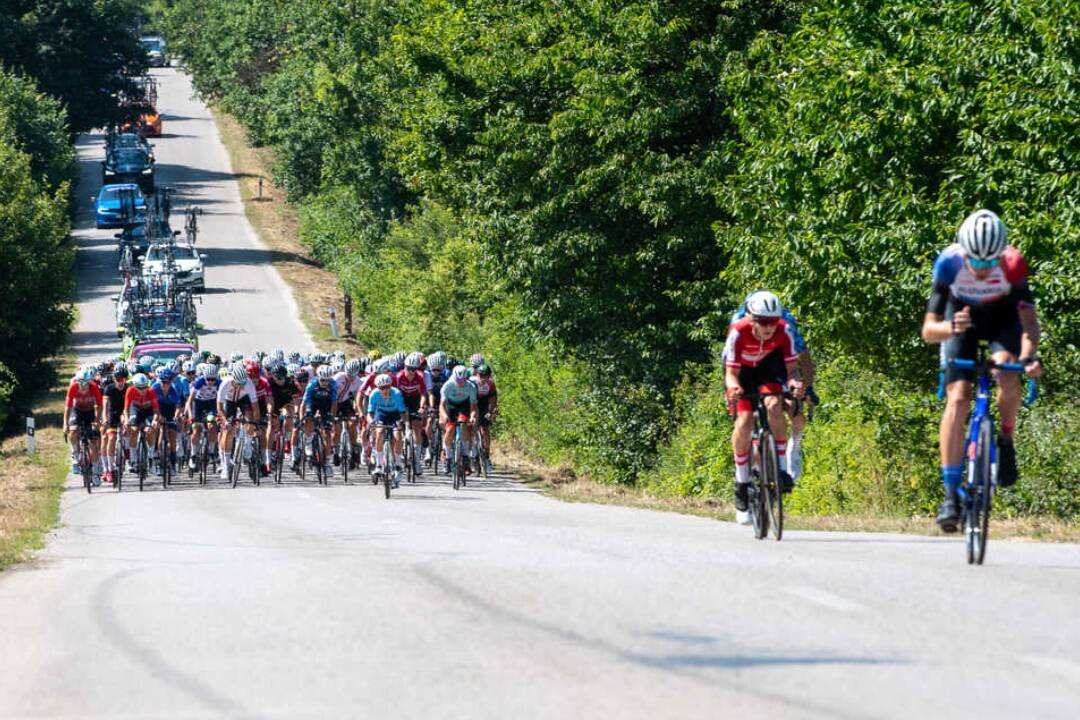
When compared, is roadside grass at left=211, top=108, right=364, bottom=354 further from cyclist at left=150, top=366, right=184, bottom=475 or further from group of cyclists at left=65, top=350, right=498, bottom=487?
cyclist at left=150, top=366, right=184, bottom=475

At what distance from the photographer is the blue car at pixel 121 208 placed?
78.2m

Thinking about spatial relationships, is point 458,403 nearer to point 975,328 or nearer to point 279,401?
point 279,401

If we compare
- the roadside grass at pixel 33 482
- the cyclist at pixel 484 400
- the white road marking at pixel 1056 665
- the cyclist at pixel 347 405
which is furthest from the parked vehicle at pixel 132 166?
the white road marking at pixel 1056 665

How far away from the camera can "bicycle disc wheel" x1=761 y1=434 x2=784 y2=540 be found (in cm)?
1238

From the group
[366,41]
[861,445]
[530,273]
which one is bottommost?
[861,445]

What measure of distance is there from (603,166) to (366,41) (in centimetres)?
3454

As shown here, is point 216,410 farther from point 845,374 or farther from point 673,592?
point 673,592

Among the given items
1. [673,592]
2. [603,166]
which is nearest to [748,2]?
[603,166]

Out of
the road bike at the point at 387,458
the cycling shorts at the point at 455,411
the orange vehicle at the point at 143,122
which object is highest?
the orange vehicle at the point at 143,122

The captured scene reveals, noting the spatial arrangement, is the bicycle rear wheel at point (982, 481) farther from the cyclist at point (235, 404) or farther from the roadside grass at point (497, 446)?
the cyclist at point (235, 404)

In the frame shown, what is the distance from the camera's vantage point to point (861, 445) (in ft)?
74.5

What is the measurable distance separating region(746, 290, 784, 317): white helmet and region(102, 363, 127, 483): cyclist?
17418 millimetres

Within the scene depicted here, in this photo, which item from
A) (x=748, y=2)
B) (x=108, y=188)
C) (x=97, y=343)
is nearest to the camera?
(x=748, y=2)

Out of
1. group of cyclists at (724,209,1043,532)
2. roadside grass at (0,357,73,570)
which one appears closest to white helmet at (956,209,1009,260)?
group of cyclists at (724,209,1043,532)
